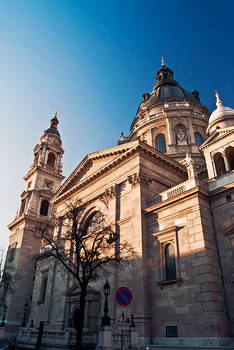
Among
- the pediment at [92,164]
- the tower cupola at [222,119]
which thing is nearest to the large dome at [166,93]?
the tower cupola at [222,119]

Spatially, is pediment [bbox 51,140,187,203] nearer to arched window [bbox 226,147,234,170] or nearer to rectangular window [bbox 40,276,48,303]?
arched window [bbox 226,147,234,170]

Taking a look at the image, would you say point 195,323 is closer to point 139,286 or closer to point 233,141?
point 139,286

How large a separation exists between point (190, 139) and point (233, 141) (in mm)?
18204

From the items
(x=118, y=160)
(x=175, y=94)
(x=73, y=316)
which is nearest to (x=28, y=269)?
(x=73, y=316)

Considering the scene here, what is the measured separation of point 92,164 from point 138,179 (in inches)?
336

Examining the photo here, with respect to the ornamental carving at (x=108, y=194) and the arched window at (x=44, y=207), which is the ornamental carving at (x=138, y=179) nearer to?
the ornamental carving at (x=108, y=194)

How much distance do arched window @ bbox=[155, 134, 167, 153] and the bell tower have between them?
17567 millimetres

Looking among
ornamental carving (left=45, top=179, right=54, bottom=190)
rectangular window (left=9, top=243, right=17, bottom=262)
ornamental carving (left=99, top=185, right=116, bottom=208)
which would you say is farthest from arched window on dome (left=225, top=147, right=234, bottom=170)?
rectangular window (left=9, top=243, right=17, bottom=262)

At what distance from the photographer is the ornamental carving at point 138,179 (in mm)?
23703

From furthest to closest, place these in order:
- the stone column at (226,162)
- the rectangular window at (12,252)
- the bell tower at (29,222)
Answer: the rectangular window at (12,252) → the bell tower at (29,222) → the stone column at (226,162)

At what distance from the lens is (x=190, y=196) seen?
63.6 feet

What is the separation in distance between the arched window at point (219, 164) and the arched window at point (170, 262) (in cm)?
770

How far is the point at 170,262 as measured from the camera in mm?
19484

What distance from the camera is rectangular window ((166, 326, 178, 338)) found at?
17.0 metres
